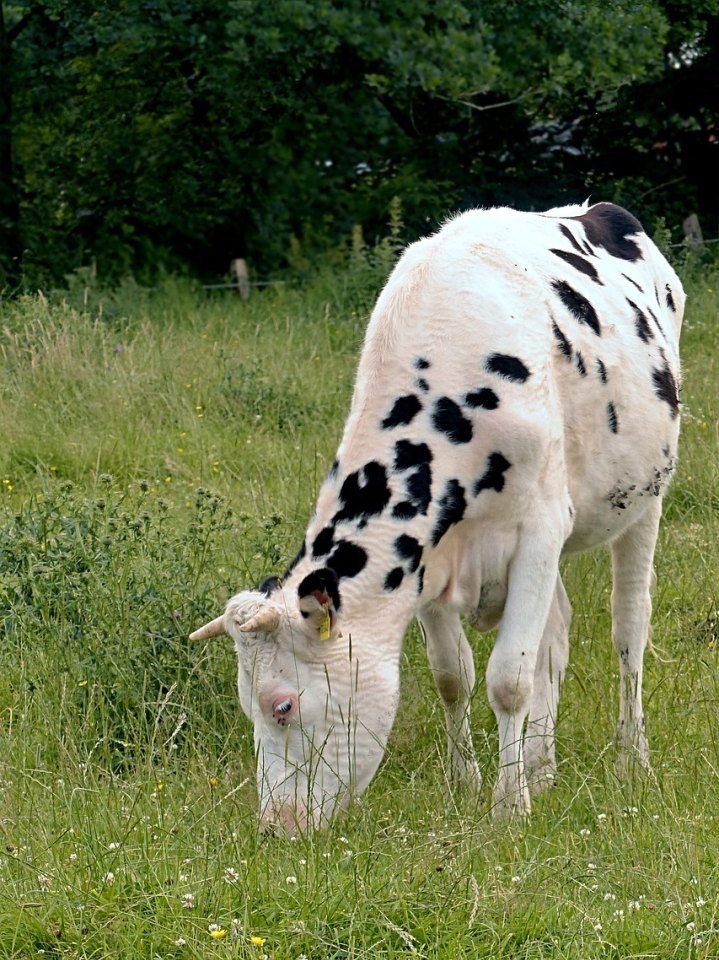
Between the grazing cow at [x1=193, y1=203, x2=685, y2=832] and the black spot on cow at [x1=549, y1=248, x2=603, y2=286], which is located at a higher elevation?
the black spot on cow at [x1=549, y1=248, x2=603, y2=286]

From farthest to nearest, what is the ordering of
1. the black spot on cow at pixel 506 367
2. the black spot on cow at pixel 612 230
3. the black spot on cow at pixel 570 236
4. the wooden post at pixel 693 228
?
1. the wooden post at pixel 693 228
2. the black spot on cow at pixel 612 230
3. the black spot on cow at pixel 570 236
4. the black spot on cow at pixel 506 367

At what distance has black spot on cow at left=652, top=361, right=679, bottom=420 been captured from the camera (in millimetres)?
5133

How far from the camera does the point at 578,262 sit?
513 centimetres

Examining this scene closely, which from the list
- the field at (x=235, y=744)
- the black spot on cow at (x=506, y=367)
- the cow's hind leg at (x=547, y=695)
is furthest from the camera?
the cow's hind leg at (x=547, y=695)

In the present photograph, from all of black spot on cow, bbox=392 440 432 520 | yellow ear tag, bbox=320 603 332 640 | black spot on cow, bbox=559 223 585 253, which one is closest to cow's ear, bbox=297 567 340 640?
yellow ear tag, bbox=320 603 332 640

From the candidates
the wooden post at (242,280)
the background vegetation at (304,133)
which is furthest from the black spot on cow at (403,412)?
the background vegetation at (304,133)

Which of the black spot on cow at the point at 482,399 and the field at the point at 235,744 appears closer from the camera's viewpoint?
the field at the point at 235,744

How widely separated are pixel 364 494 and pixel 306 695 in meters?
0.63

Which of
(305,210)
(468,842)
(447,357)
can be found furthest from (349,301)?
(468,842)

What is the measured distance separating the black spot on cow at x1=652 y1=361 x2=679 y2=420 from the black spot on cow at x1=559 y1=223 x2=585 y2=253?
0.56 meters

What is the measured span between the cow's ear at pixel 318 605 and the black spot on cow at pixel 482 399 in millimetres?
716

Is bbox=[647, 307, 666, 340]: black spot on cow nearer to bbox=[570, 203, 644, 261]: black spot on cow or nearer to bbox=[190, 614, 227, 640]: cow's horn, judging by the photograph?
bbox=[570, 203, 644, 261]: black spot on cow

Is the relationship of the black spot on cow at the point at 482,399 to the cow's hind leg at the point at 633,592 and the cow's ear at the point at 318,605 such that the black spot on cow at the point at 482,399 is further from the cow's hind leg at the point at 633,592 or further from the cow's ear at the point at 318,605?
the cow's hind leg at the point at 633,592

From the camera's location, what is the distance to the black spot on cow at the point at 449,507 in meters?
4.14
